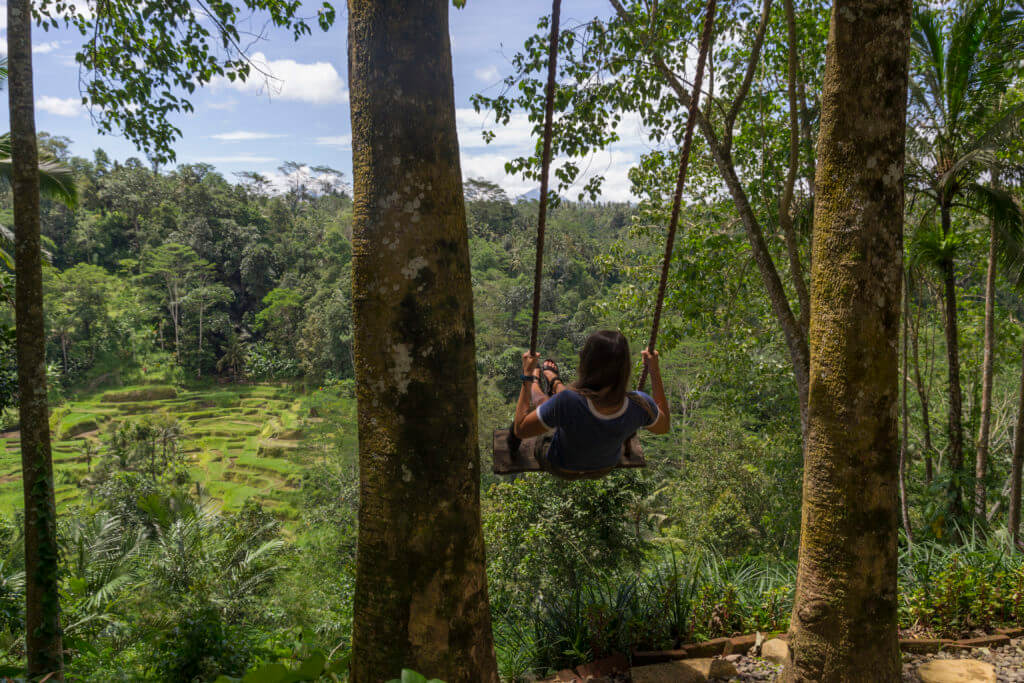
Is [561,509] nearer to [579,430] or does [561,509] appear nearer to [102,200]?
[579,430]

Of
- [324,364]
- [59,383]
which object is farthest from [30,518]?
[59,383]

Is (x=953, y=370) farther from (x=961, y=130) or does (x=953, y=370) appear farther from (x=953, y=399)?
(x=961, y=130)

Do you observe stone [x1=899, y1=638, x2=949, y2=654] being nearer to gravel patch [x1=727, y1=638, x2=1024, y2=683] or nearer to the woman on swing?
gravel patch [x1=727, y1=638, x2=1024, y2=683]

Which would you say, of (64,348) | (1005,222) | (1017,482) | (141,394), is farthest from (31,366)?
(64,348)

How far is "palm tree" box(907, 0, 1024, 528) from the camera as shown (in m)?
4.81

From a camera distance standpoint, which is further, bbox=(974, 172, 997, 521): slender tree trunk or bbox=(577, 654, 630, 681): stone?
bbox=(974, 172, 997, 521): slender tree trunk

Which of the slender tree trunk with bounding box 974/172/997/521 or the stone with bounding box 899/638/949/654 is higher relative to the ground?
the slender tree trunk with bounding box 974/172/997/521

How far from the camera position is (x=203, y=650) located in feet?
11.4

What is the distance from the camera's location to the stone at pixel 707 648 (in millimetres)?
2795

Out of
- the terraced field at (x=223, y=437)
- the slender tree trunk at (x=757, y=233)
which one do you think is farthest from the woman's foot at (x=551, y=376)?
the terraced field at (x=223, y=437)

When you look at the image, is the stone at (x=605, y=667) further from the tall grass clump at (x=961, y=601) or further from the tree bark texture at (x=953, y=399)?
the tree bark texture at (x=953, y=399)

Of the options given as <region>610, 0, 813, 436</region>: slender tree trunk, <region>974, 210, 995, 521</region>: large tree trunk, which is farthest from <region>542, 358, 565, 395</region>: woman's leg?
<region>974, 210, 995, 521</region>: large tree trunk

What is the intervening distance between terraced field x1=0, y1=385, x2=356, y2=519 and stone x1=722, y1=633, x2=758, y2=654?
16.5m

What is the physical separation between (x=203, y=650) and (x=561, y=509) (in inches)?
157
